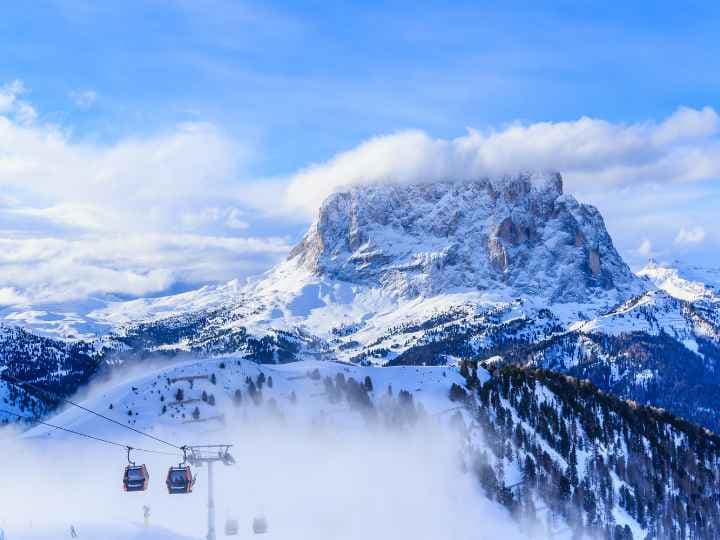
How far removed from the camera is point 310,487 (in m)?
166

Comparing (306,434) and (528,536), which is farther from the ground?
(306,434)

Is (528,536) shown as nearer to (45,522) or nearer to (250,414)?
(250,414)

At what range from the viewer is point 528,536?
169625mm

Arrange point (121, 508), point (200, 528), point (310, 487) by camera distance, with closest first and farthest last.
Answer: point (200, 528), point (121, 508), point (310, 487)

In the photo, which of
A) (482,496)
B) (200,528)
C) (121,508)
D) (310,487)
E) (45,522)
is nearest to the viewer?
(45,522)

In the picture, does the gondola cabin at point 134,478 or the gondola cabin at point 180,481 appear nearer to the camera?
the gondola cabin at point 180,481

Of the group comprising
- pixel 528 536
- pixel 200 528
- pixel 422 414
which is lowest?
pixel 528 536

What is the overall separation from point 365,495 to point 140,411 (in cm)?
5363

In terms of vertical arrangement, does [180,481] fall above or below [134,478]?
below

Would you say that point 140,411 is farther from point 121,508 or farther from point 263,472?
point 121,508

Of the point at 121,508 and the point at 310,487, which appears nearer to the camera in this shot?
the point at 121,508

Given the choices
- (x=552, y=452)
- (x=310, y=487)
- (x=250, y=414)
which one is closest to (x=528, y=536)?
(x=552, y=452)

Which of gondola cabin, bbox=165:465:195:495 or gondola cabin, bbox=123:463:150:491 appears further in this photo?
gondola cabin, bbox=123:463:150:491

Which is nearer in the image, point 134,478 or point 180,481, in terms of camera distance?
point 180,481
